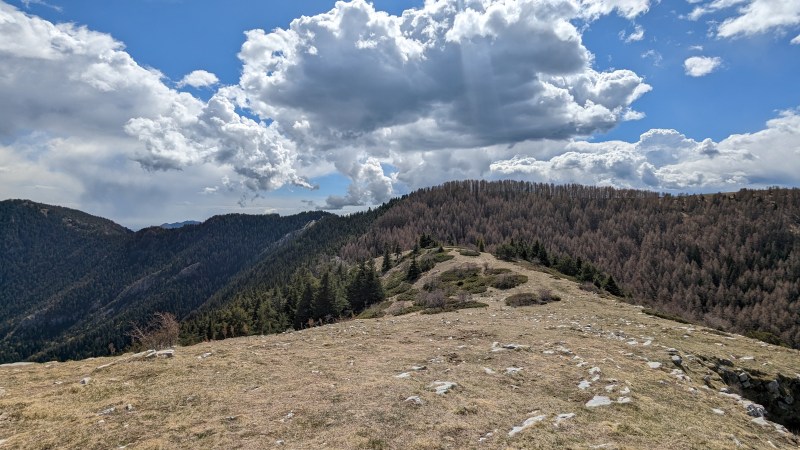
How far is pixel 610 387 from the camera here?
14844 mm

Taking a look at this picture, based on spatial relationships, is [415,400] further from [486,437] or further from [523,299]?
[523,299]

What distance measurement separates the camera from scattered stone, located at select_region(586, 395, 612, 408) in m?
13.3

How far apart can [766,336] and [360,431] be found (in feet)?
157

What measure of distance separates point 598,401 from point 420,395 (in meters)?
6.07

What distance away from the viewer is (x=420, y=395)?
1391cm

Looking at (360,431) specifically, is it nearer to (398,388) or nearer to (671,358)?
(398,388)

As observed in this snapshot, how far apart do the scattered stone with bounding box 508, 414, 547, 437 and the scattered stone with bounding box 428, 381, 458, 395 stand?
10.8ft

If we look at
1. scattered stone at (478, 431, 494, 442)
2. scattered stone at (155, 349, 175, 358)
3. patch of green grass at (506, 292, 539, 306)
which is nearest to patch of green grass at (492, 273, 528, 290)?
patch of green grass at (506, 292, 539, 306)

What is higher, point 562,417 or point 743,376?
point 562,417

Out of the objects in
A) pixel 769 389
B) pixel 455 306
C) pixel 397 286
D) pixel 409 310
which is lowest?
pixel 397 286

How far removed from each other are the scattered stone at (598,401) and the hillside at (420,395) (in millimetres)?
64

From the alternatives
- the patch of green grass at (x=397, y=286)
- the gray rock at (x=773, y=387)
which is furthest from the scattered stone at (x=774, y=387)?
the patch of green grass at (x=397, y=286)

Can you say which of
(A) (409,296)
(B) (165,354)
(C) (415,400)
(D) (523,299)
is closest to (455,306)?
(D) (523,299)

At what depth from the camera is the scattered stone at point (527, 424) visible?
1104 cm
